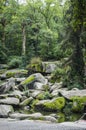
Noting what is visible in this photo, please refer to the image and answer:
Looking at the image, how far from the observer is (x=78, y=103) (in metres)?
19.7

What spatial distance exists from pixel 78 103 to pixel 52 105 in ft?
5.41

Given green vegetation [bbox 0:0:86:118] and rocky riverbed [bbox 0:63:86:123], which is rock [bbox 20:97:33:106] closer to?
rocky riverbed [bbox 0:63:86:123]

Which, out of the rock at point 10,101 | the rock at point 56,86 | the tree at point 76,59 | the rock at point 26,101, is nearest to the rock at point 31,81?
the rock at point 56,86

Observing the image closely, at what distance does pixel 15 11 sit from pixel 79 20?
36.3 m

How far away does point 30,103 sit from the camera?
22.0m

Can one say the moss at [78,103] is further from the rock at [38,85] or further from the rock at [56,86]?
the rock at [38,85]

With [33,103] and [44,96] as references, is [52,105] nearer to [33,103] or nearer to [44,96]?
[33,103]

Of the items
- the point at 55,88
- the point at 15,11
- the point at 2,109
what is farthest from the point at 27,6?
the point at 2,109

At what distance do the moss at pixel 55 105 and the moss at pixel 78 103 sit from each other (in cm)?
79

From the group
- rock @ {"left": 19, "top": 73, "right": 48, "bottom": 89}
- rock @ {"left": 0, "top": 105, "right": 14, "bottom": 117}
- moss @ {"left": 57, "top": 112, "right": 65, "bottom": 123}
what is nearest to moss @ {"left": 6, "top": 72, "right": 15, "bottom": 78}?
rock @ {"left": 19, "top": 73, "right": 48, "bottom": 89}

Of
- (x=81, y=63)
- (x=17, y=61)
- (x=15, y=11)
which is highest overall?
(x=15, y=11)

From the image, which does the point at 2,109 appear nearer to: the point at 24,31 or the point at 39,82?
the point at 39,82

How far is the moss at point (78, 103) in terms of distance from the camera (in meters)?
19.5

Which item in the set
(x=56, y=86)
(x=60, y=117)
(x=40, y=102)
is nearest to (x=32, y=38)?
(x=56, y=86)
